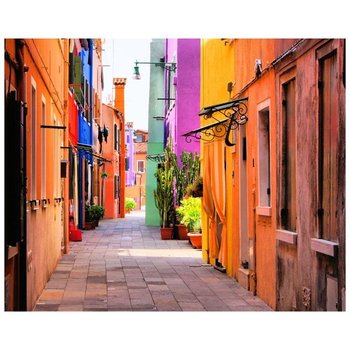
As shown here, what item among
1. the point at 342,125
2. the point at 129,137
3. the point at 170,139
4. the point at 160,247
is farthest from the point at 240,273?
the point at 129,137

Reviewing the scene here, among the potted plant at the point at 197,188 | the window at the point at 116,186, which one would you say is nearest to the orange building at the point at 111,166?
the window at the point at 116,186

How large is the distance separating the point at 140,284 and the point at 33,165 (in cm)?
296

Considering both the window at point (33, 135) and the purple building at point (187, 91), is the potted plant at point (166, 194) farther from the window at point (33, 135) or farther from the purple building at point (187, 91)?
the window at point (33, 135)

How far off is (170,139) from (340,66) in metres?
22.1

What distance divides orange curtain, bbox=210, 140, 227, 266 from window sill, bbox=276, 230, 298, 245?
4.64 m

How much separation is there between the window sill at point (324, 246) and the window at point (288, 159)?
1389mm

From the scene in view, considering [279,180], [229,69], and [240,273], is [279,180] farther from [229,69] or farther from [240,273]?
[229,69]

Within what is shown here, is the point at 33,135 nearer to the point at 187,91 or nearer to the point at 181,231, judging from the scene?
the point at 181,231

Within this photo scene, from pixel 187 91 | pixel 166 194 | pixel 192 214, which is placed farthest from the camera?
pixel 187 91

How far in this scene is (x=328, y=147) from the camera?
812cm

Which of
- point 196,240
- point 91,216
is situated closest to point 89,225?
point 91,216
